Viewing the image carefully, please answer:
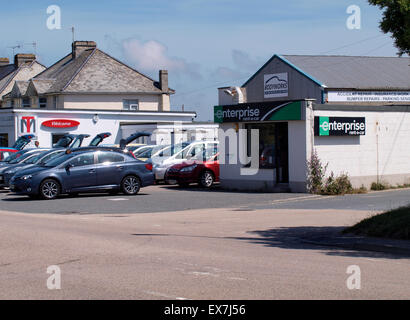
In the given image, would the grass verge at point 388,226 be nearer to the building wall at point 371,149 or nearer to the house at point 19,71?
the building wall at point 371,149

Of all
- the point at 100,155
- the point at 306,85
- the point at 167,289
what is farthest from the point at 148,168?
the point at 306,85

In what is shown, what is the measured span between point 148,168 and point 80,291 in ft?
51.7

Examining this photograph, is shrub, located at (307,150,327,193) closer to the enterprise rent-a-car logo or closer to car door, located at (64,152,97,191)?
the enterprise rent-a-car logo

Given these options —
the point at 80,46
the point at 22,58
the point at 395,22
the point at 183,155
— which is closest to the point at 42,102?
the point at 80,46

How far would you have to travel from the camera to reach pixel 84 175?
72.3 feet

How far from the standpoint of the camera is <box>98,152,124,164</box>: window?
22.5 m

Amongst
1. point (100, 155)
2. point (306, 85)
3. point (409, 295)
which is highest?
point (306, 85)

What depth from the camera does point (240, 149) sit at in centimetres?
2494

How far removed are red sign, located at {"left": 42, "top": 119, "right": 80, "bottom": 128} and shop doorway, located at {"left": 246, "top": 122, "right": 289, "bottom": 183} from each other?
62.2 feet

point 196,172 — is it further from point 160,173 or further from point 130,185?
point 130,185
